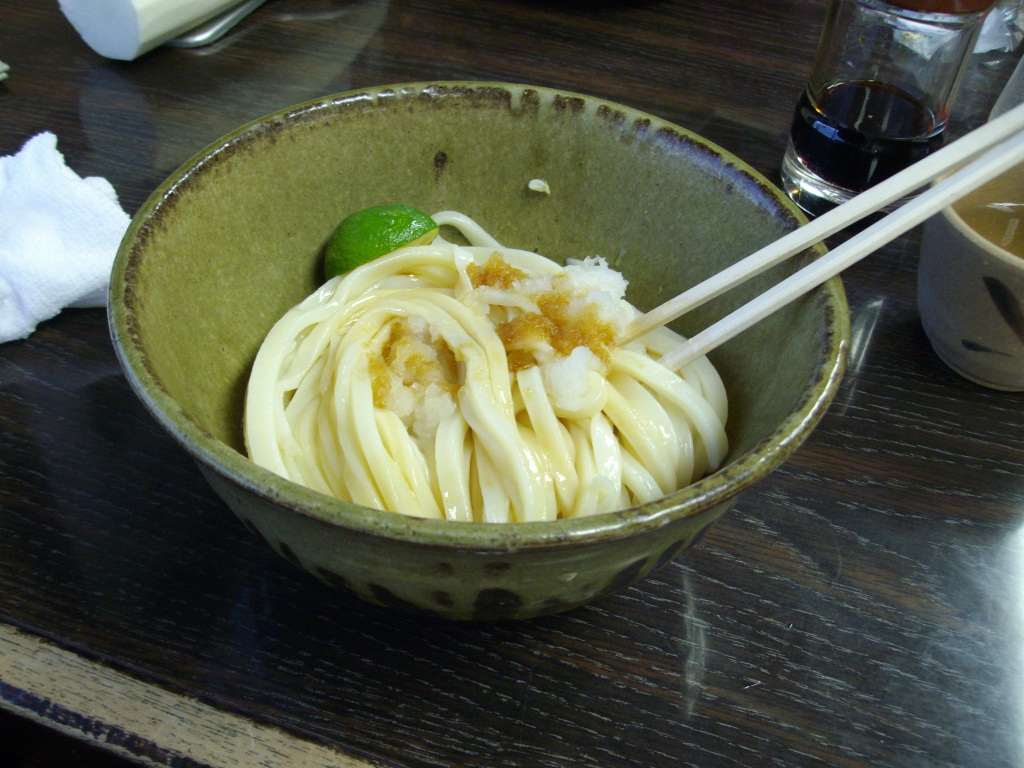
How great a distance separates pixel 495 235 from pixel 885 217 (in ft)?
2.21

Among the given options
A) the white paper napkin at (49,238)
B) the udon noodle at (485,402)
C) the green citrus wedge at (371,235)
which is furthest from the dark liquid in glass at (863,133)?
the white paper napkin at (49,238)

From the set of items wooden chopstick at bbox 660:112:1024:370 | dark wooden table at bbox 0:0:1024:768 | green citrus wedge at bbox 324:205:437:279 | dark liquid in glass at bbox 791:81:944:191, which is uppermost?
wooden chopstick at bbox 660:112:1024:370

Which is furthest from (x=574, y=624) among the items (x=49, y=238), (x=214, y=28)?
(x=214, y=28)

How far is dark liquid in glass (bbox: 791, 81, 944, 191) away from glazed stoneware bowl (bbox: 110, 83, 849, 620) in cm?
54

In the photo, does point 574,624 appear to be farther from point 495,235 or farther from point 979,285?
point 979,285

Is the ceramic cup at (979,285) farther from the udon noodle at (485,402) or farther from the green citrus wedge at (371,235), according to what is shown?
the green citrus wedge at (371,235)

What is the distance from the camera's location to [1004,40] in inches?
90.4

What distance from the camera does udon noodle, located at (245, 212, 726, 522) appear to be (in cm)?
106

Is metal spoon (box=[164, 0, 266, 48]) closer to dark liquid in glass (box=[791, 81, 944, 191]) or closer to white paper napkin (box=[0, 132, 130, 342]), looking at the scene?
white paper napkin (box=[0, 132, 130, 342])

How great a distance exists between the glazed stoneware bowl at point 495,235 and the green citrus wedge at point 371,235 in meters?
0.05

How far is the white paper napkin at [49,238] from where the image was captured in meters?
1.38

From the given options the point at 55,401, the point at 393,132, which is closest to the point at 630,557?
the point at 393,132

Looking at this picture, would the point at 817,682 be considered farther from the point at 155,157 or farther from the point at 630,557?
the point at 155,157

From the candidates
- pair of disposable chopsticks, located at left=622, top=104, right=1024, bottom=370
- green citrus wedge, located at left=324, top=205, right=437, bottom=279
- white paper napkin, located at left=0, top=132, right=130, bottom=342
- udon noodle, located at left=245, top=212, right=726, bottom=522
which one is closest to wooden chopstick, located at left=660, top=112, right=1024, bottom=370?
pair of disposable chopsticks, located at left=622, top=104, right=1024, bottom=370
